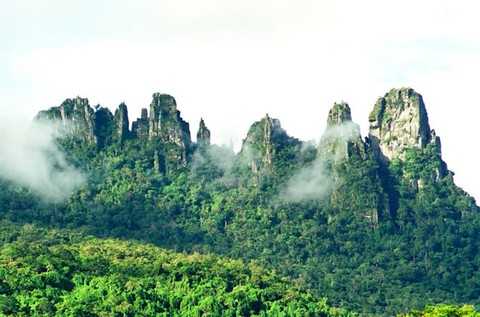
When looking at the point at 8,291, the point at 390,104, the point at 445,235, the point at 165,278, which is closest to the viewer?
the point at 8,291

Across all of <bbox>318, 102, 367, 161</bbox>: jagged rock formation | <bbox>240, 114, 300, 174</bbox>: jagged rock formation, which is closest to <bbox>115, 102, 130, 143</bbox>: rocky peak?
<bbox>240, 114, 300, 174</bbox>: jagged rock formation

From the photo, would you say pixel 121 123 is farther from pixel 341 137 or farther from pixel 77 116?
pixel 341 137

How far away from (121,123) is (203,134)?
8.90m

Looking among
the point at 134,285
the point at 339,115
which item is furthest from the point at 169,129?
the point at 134,285

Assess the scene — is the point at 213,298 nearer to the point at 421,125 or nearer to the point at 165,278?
the point at 165,278

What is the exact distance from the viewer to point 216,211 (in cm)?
15288

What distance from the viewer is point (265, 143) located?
6117 inches

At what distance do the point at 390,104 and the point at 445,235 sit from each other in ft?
54.7

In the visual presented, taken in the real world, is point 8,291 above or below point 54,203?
below

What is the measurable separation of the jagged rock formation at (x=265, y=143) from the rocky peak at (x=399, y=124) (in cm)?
833

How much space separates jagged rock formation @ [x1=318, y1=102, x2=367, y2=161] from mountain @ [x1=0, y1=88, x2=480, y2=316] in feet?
0.43

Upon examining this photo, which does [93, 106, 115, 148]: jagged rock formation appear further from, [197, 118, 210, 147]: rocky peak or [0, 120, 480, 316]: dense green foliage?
[197, 118, 210, 147]: rocky peak

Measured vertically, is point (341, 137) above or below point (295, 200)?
above

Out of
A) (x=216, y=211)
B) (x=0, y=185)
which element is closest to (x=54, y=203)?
(x=0, y=185)
